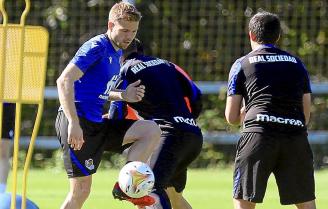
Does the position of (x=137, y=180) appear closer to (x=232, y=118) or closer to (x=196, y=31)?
(x=232, y=118)

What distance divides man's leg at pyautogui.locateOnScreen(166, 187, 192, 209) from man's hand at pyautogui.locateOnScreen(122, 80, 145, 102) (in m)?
1.03

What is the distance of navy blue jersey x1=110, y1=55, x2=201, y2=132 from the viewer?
805cm

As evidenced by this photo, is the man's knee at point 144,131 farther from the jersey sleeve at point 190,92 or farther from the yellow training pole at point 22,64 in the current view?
the yellow training pole at point 22,64

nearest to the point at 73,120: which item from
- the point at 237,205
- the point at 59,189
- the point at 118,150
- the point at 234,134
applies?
the point at 118,150

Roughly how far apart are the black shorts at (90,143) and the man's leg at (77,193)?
5 centimetres

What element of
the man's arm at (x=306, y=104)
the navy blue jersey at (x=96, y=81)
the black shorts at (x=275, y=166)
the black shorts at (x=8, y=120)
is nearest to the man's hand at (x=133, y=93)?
the navy blue jersey at (x=96, y=81)

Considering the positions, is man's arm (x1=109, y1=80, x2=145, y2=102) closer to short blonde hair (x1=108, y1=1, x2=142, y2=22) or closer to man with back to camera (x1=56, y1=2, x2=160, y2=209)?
man with back to camera (x1=56, y1=2, x2=160, y2=209)

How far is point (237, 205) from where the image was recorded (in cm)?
726

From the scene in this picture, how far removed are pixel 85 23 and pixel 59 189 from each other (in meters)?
5.42

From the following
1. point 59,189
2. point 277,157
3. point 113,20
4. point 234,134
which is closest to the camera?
point 277,157

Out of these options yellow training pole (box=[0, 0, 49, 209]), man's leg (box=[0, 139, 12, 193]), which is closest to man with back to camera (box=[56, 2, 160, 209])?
yellow training pole (box=[0, 0, 49, 209])

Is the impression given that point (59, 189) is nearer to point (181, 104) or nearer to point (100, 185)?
point (100, 185)

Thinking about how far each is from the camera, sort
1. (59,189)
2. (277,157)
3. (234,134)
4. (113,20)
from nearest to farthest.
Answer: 1. (277,157)
2. (113,20)
3. (59,189)
4. (234,134)

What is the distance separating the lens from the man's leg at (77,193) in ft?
24.7
